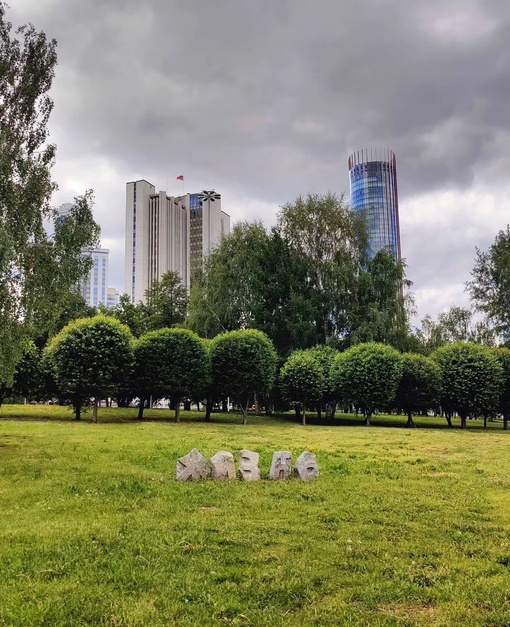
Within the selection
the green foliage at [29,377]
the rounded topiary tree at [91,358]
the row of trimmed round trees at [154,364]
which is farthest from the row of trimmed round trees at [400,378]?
the green foliage at [29,377]

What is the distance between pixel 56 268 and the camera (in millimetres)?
17281

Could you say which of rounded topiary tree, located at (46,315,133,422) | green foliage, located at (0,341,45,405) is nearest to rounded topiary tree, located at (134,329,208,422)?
rounded topiary tree, located at (46,315,133,422)

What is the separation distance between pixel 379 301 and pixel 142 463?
1331 inches

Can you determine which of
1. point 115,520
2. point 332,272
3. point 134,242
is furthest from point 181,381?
point 134,242

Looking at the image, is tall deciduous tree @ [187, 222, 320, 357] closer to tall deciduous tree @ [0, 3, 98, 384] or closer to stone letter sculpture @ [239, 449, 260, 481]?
tall deciduous tree @ [0, 3, 98, 384]

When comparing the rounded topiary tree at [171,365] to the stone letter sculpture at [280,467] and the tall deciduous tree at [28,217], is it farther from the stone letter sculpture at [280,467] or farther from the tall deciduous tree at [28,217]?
the stone letter sculpture at [280,467]

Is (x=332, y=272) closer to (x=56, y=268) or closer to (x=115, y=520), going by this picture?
(x=56, y=268)

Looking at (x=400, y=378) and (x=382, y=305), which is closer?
(x=400, y=378)

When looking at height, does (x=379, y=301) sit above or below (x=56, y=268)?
above

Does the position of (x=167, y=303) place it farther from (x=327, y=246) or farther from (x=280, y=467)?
(x=280, y=467)

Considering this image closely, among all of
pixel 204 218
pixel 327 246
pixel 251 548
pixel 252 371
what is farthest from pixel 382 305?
pixel 204 218

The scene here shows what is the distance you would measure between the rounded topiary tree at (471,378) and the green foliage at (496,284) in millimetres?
12001

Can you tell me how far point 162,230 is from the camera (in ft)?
370

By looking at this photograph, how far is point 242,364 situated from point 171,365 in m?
4.84
